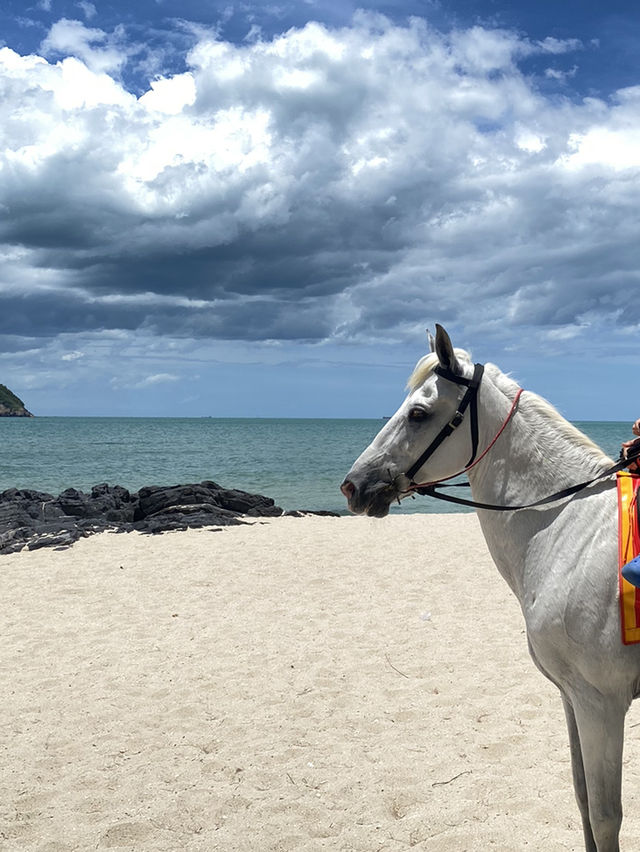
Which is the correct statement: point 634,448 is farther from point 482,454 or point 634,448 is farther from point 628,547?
point 482,454

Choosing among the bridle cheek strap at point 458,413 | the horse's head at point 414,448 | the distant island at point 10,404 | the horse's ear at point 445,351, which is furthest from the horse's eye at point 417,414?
the distant island at point 10,404

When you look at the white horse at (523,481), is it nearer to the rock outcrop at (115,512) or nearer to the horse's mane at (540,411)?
the horse's mane at (540,411)

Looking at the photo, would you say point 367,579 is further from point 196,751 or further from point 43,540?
point 43,540

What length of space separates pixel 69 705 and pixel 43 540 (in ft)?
26.7

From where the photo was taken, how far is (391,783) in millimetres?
4355

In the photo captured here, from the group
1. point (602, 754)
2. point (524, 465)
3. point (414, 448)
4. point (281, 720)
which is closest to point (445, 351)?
point (414, 448)

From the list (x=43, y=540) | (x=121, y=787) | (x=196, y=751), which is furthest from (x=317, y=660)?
(x=43, y=540)

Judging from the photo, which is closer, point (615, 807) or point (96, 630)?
point (615, 807)

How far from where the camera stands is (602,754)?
8.85 ft

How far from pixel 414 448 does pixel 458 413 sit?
25 cm

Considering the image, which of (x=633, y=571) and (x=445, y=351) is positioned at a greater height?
(x=445, y=351)

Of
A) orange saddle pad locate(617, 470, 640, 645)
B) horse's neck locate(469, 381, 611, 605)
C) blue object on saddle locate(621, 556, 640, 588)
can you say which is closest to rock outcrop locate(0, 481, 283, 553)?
horse's neck locate(469, 381, 611, 605)

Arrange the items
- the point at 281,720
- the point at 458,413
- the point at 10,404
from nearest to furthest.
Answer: the point at 458,413
the point at 281,720
the point at 10,404

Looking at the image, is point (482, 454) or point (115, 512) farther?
point (115, 512)
